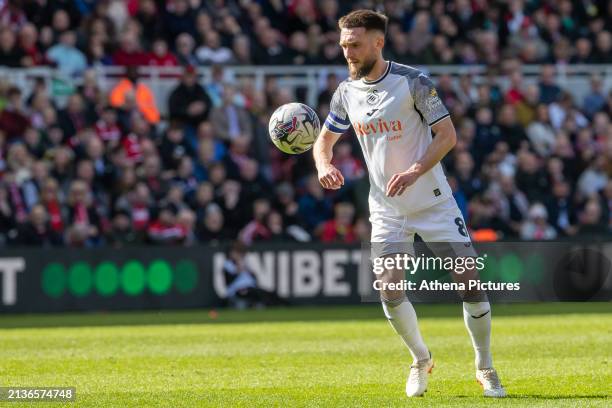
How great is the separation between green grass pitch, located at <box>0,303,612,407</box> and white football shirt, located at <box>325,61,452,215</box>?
4.68ft

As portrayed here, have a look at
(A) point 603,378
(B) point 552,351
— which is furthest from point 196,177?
(A) point 603,378

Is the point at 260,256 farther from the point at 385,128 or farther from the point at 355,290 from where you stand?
the point at 385,128

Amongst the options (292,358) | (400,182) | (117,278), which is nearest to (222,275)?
(117,278)

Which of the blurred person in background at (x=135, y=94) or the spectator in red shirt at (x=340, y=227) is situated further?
the blurred person in background at (x=135, y=94)

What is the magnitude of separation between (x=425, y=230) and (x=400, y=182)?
614 mm

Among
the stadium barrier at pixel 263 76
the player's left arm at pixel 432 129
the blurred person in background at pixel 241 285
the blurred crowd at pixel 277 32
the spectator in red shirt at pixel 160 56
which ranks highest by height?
the blurred crowd at pixel 277 32

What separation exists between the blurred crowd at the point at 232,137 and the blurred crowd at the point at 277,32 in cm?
3

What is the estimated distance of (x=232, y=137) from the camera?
2125 cm

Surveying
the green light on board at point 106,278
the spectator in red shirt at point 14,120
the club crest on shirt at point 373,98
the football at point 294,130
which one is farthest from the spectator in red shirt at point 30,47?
the club crest on shirt at point 373,98

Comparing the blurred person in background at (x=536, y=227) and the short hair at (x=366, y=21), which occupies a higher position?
the short hair at (x=366, y=21)

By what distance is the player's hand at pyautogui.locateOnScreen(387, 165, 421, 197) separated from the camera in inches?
358

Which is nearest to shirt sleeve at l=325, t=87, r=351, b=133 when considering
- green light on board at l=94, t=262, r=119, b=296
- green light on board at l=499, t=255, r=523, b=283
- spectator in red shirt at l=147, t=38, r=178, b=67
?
green light on board at l=94, t=262, r=119, b=296

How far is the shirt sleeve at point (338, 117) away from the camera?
992 cm

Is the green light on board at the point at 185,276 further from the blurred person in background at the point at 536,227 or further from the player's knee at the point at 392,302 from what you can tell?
the player's knee at the point at 392,302
